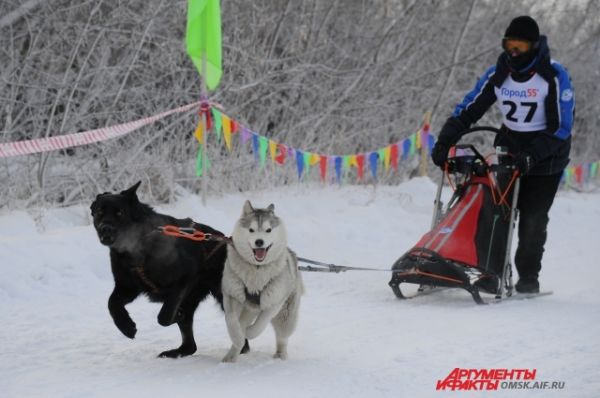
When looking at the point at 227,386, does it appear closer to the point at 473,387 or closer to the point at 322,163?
the point at 473,387

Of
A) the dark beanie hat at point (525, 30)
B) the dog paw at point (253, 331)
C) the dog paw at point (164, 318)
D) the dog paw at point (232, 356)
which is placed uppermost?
the dark beanie hat at point (525, 30)

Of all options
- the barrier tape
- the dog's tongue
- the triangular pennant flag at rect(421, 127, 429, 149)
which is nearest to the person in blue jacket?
the dog's tongue

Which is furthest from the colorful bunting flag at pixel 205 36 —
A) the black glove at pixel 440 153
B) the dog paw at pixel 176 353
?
the dog paw at pixel 176 353

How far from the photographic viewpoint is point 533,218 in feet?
19.2

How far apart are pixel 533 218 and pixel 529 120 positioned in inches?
30.2

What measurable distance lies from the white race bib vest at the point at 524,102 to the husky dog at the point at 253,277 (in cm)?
264

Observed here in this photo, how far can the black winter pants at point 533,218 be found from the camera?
5.81 metres

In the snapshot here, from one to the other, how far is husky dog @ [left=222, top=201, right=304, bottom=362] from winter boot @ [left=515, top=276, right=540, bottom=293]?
8.48 feet

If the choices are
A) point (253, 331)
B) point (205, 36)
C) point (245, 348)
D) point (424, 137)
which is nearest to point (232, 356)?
point (253, 331)

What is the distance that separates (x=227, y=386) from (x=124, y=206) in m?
1.02

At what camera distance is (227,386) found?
11.3 ft

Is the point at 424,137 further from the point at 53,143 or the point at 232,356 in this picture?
the point at 232,356

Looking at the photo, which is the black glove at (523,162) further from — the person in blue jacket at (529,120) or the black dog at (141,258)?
the black dog at (141,258)

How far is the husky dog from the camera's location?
385 cm
